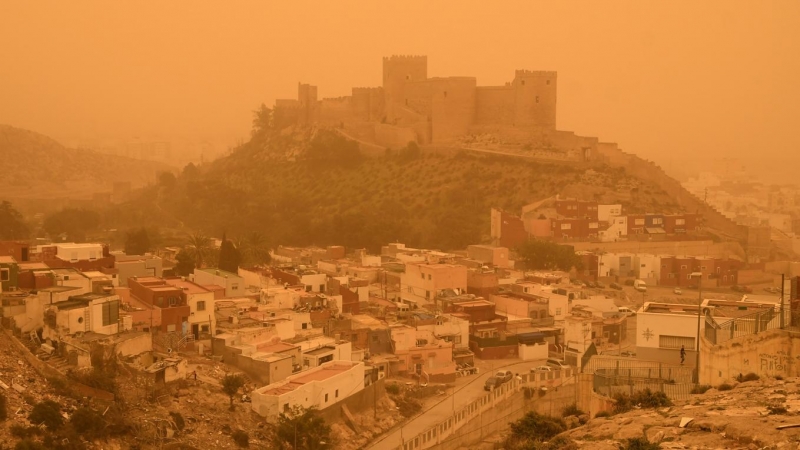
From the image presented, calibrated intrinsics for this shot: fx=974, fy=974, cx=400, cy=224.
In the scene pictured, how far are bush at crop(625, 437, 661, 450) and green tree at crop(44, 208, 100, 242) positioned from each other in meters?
17.5

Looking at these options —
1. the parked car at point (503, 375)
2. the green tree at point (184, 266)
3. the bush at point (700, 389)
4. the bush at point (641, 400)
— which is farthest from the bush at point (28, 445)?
the green tree at point (184, 266)

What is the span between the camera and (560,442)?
4.38 metres

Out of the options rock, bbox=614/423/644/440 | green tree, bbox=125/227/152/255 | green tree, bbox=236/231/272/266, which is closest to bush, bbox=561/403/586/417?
rock, bbox=614/423/644/440

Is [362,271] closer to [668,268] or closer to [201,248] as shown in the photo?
[201,248]

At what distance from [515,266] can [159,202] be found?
40.6 feet

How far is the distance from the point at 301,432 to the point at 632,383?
10.2ft

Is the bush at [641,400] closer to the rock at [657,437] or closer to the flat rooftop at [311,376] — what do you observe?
the rock at [657,437]

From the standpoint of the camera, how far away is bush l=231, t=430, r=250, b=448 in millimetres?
7770

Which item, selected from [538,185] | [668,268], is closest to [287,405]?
[668,268]

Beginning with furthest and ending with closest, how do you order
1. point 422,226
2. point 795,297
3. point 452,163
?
1. point 452,163
2. point 422,226
3. point 795,297

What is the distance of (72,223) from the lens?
21.3 metres

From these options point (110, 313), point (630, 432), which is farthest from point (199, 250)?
point (630, 432)

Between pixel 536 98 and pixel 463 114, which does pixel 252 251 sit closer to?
pixel 463 114

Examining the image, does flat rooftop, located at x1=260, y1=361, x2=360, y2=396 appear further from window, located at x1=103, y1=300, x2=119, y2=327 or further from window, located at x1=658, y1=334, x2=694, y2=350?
window, located at x1=658, y1=334, x2=694, y2=350
